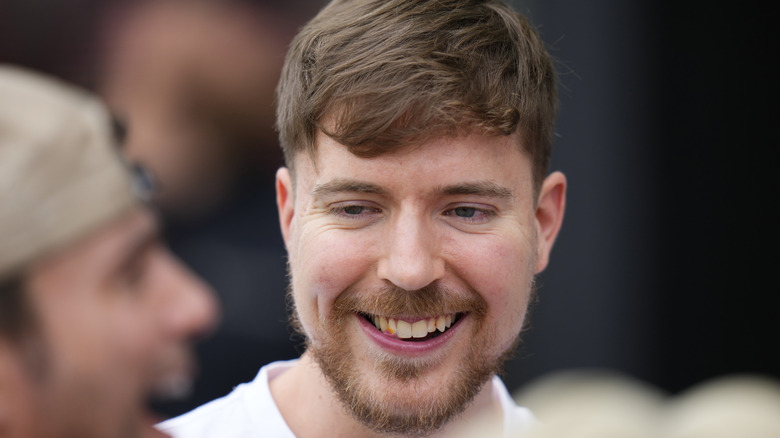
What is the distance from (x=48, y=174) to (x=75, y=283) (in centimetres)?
18

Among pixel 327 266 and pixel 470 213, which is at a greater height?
pixel 470 213

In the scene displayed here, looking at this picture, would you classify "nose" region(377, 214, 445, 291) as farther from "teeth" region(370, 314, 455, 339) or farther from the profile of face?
"teeth" region(370, 314, 455, 339)

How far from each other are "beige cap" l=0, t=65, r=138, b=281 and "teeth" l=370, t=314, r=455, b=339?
2.68 feet

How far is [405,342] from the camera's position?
2.17 m

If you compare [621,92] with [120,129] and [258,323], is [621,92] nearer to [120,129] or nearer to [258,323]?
[258,323]

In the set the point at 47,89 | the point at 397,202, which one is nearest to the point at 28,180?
the point at 47,89

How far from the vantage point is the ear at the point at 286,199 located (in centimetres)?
242

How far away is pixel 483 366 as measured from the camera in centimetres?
225

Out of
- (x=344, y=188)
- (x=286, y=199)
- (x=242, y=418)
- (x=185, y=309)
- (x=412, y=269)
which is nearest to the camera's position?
(x=185, y=309)

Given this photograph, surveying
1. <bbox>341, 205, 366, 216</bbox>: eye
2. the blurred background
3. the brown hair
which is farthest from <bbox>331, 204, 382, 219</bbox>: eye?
the blurred background

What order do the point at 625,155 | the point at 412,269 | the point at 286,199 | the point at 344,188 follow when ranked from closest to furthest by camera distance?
1. the point at 412,269
2. the point at 344,188
3. the point at 286,199
4. the point at 625,155

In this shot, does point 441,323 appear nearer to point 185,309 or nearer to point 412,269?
point 412,269

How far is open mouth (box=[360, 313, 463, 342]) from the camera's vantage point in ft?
7.06

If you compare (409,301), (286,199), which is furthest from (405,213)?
(286,199)
